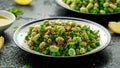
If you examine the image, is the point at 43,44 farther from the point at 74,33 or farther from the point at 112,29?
the point at 112,29

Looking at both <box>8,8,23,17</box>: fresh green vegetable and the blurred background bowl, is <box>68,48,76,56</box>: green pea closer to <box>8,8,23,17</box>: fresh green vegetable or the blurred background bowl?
the blurred background bowl

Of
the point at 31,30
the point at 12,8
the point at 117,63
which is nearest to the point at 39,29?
the point at 31,30

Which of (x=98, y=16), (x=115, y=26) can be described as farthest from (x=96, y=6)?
(x=115, y=26)

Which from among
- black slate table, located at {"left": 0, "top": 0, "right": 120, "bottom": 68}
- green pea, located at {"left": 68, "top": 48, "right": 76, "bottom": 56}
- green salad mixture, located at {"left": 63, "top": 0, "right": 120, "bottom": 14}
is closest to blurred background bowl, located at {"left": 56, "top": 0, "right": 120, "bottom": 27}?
green salad mixture, located at {"left": 63, "top": 0, "right": 120, "bottom": 14}

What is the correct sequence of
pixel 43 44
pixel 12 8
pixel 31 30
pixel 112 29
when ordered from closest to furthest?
pixel 43 44 < pixel 31 30 < pixel 112 29 < pixel 12 8

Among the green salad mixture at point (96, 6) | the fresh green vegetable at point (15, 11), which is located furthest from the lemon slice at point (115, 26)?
the fresh green vegetable at point (15, 11)

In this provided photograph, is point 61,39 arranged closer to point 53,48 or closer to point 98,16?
point 53,48
